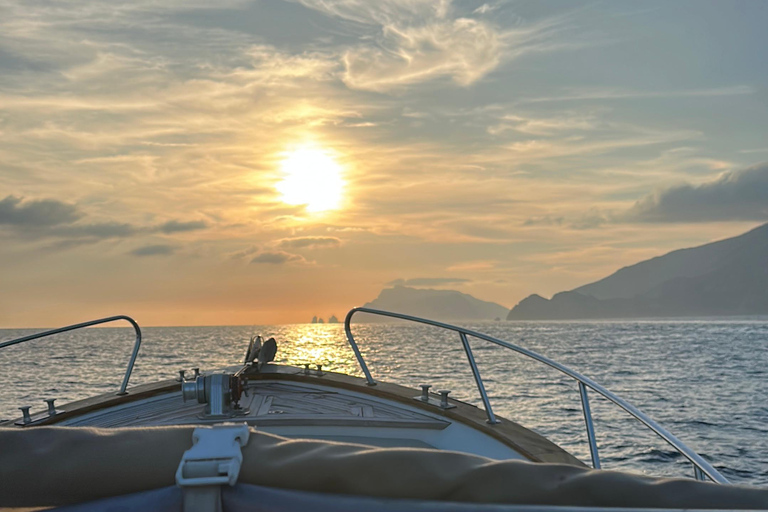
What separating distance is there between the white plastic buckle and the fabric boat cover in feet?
0.11

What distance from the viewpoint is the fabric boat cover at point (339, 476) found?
1140mm

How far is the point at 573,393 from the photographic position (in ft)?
65.2

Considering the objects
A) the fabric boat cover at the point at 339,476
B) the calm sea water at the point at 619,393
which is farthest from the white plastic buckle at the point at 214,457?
the calm sea water at the point at 619,393

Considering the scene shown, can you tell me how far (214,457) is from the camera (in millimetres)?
1147

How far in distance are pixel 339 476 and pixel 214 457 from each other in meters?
0.23

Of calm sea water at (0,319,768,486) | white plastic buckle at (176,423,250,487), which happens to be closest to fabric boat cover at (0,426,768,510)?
white plastic buckle at (176,423,250,487)

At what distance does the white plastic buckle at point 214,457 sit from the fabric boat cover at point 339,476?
34mm

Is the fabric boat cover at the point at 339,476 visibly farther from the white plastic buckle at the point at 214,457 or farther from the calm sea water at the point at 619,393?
the calm sea water at the point at 619,393

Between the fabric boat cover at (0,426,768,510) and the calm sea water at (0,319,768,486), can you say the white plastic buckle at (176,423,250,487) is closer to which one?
the fabric boat cover at (0,426,768,510)

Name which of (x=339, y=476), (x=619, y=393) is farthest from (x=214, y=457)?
(x=619, y=393)

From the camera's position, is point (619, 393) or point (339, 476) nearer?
point (339, 476)

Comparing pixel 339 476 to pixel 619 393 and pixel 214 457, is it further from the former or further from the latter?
pixel 619 393

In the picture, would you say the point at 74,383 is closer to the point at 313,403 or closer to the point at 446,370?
the point at 446,370

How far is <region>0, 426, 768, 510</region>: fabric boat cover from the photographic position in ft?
3.74
